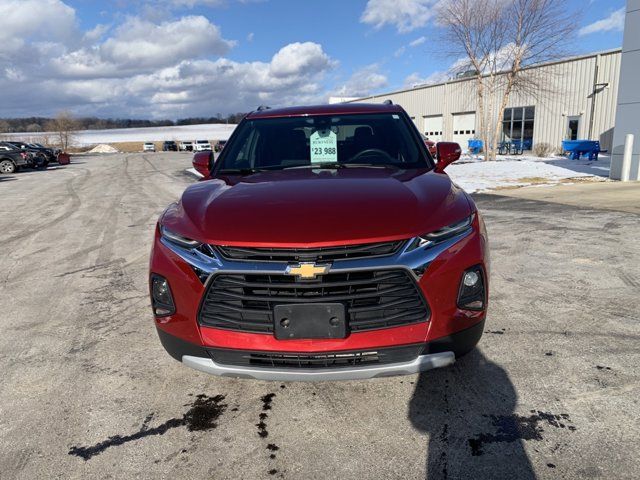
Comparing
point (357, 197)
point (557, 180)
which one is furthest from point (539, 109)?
point (357, 197)

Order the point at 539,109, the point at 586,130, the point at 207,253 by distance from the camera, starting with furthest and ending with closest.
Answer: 1. the point at 539,109
2. the point at 586,130
3. the point at 207,253

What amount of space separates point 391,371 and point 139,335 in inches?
91.6

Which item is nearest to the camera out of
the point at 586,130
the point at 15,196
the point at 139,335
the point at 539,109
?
the point at 139,335

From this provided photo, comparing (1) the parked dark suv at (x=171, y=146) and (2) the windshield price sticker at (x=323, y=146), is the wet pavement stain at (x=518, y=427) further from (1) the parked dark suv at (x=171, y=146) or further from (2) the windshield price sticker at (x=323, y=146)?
(1) the parked dark suv at (x=171, y=146)

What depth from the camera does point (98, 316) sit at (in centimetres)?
420

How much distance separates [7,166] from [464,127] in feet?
95.0

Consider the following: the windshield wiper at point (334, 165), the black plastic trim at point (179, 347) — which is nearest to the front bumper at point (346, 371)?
the black plastic trim at point (179, 347)

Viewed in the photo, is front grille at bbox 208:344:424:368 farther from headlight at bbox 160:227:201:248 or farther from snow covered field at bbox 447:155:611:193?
snow covered field at bbox 447:155:611:193

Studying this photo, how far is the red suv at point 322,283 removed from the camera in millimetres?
2264

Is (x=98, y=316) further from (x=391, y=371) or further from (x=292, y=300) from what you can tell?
(x=391, y=371)

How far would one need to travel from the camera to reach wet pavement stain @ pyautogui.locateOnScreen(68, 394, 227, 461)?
2.39 meters

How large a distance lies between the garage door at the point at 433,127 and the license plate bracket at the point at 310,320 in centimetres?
3591

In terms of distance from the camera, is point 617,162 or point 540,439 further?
point 617,162

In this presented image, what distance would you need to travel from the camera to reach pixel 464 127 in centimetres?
3422
